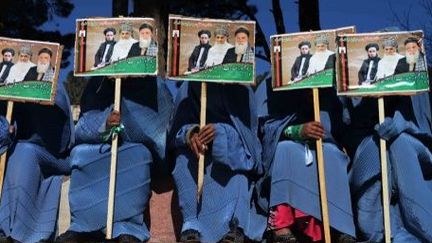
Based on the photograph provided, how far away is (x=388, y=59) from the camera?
5082 mm

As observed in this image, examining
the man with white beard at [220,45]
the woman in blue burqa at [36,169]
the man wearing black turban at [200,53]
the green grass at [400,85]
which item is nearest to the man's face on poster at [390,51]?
the green grass at [400,85]

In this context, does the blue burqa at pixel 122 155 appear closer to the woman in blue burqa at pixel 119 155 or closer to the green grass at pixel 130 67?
the woman in blue burqa at pixel 119 155

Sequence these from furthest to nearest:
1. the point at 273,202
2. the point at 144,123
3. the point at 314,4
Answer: the point at 314,4
the point at 144,123
the point at 273,202

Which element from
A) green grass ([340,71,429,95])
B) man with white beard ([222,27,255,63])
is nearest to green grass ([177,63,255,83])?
man with white beard ([222,27,255,63])

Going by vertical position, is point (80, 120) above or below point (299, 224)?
above

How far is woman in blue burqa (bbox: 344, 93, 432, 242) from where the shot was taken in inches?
197

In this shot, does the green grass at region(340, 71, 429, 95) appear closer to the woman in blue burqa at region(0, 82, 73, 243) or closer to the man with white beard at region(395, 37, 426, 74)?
the man with white beard at region(395, 37, 426, 74)

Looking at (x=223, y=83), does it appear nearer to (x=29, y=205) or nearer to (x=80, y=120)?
(x=80, y=120)

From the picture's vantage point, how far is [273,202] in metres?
4.98

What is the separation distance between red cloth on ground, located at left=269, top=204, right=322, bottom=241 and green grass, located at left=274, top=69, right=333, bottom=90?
749mm

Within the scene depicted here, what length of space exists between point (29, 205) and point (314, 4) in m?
7.14

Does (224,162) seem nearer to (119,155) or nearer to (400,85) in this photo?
(119,155)

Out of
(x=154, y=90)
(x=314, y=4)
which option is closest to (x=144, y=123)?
(x=154, y=90)

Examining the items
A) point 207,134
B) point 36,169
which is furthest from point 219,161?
point 36,169
